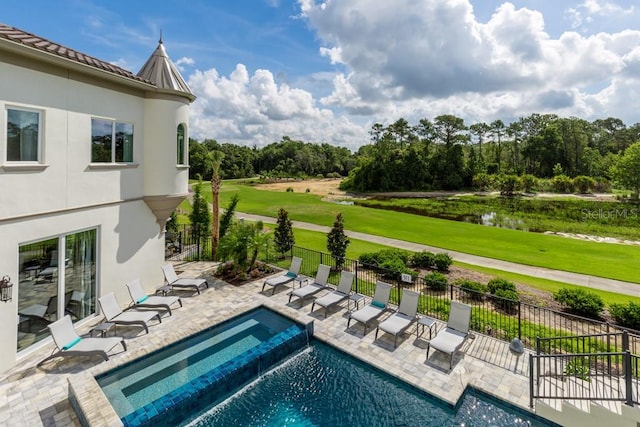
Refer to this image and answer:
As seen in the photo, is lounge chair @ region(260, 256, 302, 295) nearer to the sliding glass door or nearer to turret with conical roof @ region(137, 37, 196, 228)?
turret with conical roof @ region(137, 37, 196, 228)

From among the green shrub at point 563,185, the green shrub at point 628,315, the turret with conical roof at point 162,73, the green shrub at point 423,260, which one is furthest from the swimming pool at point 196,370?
the green shrub at point 563,185

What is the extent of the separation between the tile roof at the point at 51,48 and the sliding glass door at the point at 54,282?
4.89 metres

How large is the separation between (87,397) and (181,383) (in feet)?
5.84

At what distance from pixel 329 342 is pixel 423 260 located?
376 inches

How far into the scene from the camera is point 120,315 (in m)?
9.69

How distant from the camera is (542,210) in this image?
45.2 m

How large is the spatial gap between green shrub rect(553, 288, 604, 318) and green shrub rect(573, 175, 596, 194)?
69.3 meters

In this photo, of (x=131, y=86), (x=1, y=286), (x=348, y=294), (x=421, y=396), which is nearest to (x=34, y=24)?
(x=131, y=86)

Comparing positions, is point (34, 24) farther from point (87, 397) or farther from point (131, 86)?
point (87, 397)

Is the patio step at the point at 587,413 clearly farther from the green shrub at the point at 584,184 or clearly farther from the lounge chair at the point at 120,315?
the green shrub at the point at 584,184

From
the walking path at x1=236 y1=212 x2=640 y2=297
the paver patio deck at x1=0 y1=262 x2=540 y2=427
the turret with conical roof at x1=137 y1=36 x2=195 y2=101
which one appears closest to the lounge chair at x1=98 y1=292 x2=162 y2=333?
the paver patio deck at x1=0 y1=262 x2=540 y2=427

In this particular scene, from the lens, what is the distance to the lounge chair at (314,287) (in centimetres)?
1191

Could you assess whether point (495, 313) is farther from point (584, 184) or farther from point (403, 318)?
point (584, 184)

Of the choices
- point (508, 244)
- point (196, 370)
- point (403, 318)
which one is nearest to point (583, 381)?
point (403, 318)
